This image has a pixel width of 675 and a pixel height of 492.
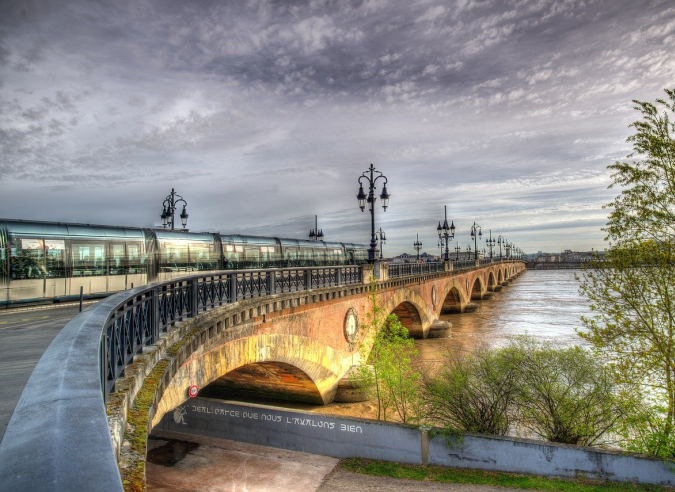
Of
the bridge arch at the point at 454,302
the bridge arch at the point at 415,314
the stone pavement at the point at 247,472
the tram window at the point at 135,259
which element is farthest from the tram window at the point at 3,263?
the bridge arch at the point at 454,302

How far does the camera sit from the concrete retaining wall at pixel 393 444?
42.3 ft

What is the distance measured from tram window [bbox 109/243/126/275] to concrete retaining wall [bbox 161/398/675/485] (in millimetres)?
6069

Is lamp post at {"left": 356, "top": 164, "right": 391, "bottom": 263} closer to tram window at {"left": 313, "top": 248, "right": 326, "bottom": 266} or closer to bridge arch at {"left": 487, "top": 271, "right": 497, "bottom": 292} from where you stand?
tram window at {"left": 313, "top": 248, "right": 326, "bottom": 266}

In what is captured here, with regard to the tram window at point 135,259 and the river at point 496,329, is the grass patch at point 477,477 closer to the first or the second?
the river at point 496,329

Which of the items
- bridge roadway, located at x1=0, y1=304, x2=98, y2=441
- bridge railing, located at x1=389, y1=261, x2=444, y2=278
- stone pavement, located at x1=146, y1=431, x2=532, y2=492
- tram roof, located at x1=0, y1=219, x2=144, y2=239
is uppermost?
tram roof, located at x1=0, y1=219, x2=144, y2=239

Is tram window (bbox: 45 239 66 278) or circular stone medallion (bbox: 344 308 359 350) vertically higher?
tram window (bbox: 45 239 66 278)

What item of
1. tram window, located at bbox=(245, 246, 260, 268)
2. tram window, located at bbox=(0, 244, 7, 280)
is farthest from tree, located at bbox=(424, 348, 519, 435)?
tram window, located at bbox=(0, 244, 7, 280)

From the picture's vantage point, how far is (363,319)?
70.5 feet

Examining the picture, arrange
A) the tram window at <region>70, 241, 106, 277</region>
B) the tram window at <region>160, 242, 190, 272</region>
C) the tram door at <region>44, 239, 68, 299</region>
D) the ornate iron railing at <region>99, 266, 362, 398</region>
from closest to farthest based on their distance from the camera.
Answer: the ornate iron railing at <region>99, 266, 362, 398</region> < the tram door at <region>44, 239, 68, 299</region> < the tram window at <region>70, 241, 106, 277</region> < the tram window at <region>160, 242, 190, 272</region>

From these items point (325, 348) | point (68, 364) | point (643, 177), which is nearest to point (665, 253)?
point (643, 177)

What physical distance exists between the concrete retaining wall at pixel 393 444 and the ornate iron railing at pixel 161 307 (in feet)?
17.1

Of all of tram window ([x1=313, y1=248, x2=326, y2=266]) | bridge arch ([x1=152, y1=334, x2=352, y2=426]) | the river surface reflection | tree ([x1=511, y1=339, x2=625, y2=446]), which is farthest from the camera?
Answer: tram window ([x1=313, y1=248, x2=326, y2=266])

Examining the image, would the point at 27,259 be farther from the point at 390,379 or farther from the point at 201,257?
the point at 390,379

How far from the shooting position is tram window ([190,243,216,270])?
2239 cm
